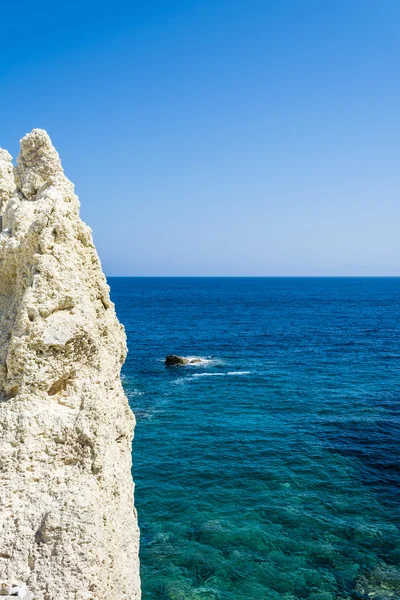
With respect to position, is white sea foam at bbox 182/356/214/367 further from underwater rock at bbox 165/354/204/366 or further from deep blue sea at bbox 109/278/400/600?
deep blue sea at bbox 109/278/400/600

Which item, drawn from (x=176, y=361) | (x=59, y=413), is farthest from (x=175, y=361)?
(x=59, y=413)

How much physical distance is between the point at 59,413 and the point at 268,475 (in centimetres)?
2410

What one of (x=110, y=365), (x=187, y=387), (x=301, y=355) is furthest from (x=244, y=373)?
(x=110, y=365)

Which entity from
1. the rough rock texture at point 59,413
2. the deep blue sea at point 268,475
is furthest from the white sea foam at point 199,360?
the rough rock texture at point 59,413

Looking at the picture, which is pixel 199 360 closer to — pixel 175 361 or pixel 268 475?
pixel 175 361

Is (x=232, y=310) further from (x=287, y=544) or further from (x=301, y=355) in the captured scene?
(x=287, y=544)

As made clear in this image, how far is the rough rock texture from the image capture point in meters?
8.71

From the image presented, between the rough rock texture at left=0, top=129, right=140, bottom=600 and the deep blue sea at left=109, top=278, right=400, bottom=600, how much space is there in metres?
12.3

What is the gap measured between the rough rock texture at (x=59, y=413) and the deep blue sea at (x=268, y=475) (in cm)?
1230

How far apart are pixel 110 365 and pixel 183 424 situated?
29853 mm

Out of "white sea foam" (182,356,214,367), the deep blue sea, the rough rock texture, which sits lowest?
the deep blue sea

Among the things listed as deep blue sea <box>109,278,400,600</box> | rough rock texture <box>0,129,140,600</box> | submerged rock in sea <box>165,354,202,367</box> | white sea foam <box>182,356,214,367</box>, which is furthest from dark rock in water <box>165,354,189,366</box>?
rough rock texture <box>0,129,140,600</box>

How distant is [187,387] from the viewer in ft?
170

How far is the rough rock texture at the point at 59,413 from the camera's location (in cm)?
871
